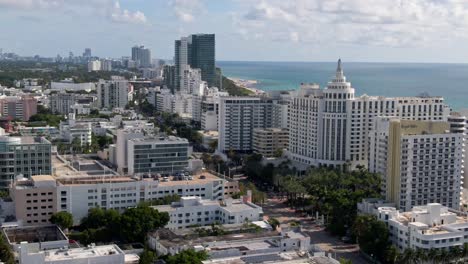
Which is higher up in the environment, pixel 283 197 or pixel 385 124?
pixel 385 124

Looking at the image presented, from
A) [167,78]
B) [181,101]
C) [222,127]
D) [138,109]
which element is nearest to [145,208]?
[222,127]

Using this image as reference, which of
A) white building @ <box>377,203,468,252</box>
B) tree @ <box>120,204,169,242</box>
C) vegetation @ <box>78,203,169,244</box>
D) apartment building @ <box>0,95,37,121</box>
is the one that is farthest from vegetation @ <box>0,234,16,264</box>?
apartment building @ <box>0,95,37,121</box>

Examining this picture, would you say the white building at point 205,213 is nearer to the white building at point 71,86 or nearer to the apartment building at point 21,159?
the apartment building at point 21,159

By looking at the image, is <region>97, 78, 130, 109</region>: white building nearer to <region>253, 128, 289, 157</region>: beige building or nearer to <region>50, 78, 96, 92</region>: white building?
<region>50, 78, 96, 92</region>: white building

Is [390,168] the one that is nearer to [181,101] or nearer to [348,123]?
[348,123]

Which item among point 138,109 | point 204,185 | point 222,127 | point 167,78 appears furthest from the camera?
point 167,78

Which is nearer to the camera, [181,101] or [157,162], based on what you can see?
[157,162]
